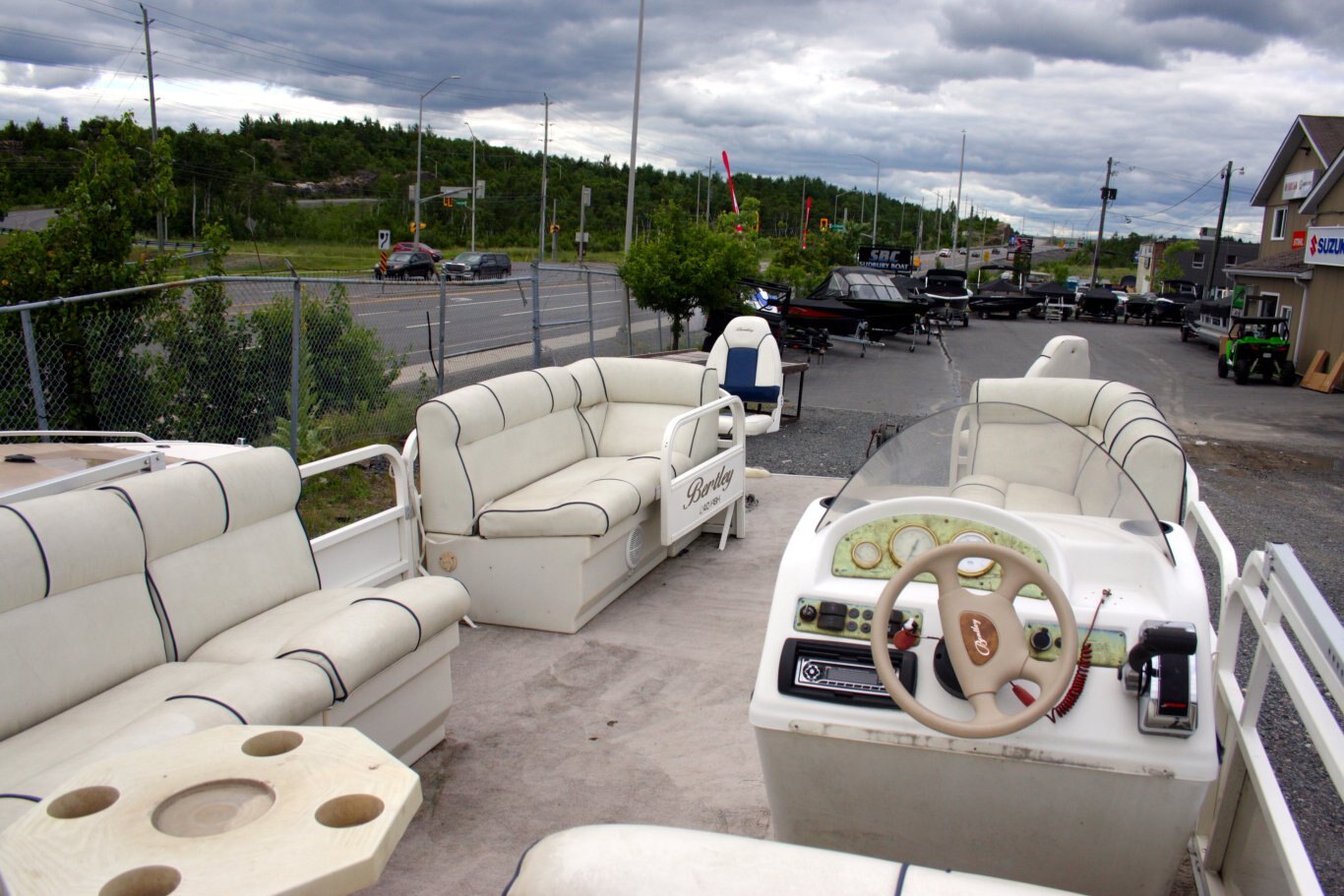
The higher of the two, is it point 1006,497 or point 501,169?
point 501,169

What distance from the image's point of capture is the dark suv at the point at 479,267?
39469 mm

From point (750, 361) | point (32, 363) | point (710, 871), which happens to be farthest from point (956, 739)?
point (750, 361)

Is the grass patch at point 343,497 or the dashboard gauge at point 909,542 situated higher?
the dashboard gauge at point 909,542

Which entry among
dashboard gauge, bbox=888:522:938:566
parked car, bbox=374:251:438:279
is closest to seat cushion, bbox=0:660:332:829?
dashboard gauge, bbox=888:522:938:566

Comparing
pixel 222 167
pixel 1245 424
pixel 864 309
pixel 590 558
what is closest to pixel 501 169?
pixel 222 167

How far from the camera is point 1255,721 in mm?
3045

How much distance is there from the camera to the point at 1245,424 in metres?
15.7

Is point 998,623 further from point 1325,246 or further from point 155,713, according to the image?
point 1325,246

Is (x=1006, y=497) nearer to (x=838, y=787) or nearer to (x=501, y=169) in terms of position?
(x=838, y=787)

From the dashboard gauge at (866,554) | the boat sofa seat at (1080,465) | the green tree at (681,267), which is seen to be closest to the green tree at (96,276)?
the boat sofa seat at (1080,465)

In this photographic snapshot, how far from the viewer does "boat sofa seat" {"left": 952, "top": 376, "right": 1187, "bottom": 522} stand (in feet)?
13.4

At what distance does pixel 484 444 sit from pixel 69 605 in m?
2.84

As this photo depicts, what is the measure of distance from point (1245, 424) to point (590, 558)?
13.8 m

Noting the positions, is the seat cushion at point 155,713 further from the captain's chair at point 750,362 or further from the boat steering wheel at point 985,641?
the captain's chair at point 750,362
